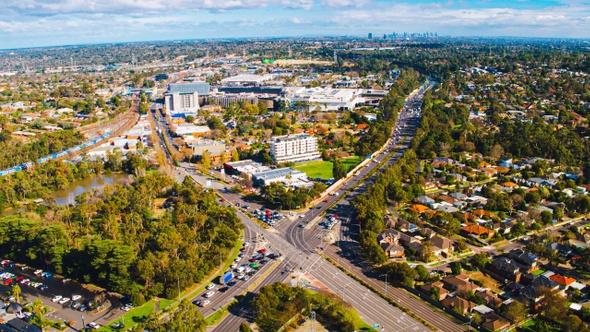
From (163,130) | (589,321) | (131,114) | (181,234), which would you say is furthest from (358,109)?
(589,321)

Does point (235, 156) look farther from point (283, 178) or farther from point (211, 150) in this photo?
point (283, 178)

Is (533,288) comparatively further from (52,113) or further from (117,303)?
(52,113)

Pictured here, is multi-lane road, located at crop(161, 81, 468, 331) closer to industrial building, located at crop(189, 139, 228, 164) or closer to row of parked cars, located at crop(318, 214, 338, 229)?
row of parked cars, located at crop(318, 214, 338, 229)

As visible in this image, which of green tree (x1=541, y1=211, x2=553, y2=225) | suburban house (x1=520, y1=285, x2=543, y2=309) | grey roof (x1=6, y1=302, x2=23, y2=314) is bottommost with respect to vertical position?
grey roof (x1=6, y1=302, x2=23, y2=314)

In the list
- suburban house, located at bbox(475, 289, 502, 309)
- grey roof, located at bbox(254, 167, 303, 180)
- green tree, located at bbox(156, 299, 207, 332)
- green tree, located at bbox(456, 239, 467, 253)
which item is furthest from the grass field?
green tree, located at bbox(156, 299, 207, 332)

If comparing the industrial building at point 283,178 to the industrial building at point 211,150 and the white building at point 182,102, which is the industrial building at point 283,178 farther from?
the white building at point 182,102

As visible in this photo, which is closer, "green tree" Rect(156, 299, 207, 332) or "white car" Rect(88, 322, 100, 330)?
"green tree" Rect(156, 299, 207, 332)

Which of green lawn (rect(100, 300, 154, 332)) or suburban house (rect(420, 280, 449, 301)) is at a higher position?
suburban house (rect(420, 280, 449, 301))
